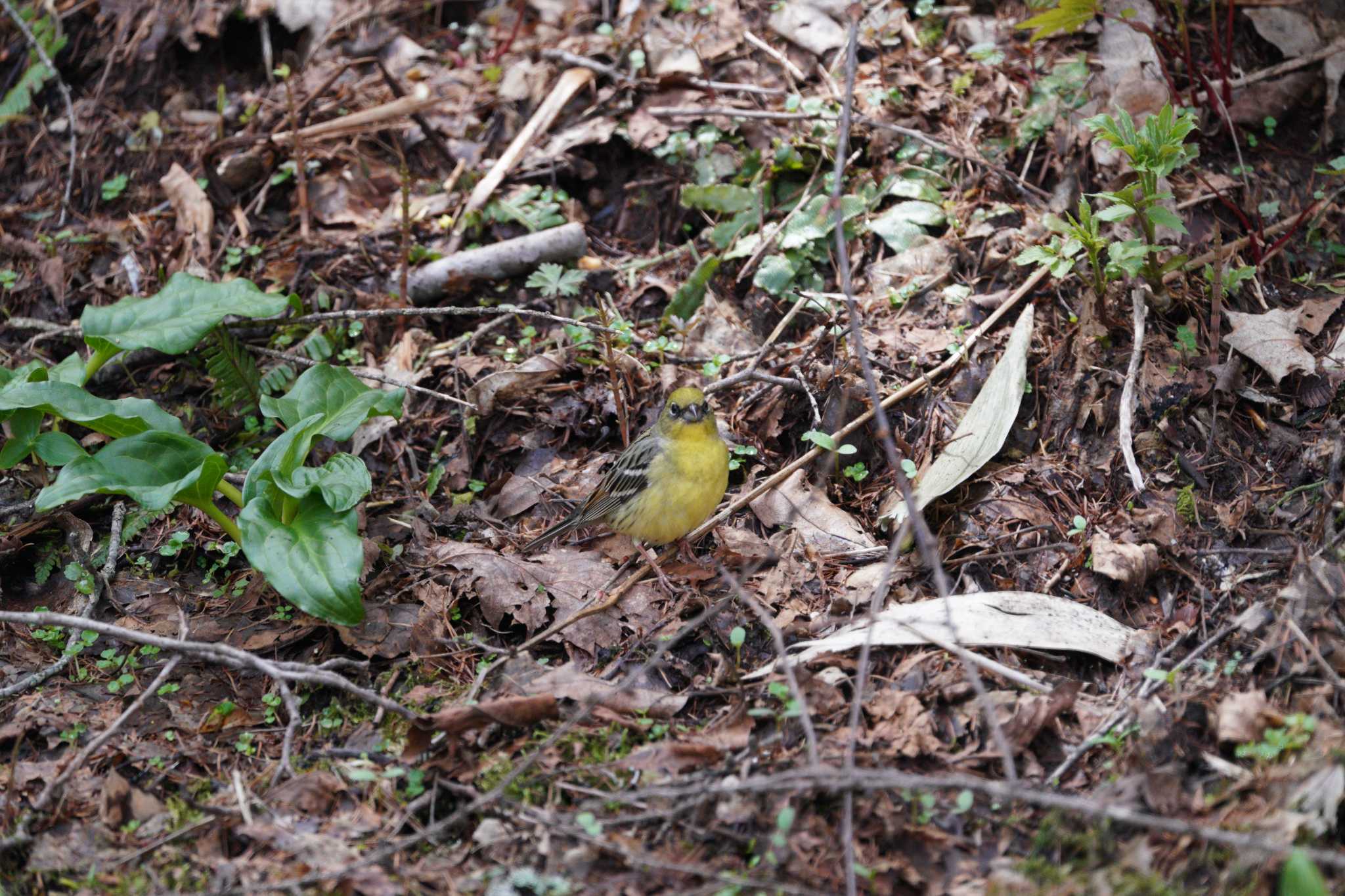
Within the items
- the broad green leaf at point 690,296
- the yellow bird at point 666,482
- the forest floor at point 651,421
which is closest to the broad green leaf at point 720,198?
the forest floor at point 651,421

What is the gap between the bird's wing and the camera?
5.25m

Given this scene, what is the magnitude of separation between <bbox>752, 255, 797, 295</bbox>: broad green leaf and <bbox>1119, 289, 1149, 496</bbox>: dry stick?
6.01 feet

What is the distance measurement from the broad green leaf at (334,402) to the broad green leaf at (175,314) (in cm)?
65

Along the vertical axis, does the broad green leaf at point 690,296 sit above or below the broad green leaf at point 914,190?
below

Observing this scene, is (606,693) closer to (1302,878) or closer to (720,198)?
(1302,878)

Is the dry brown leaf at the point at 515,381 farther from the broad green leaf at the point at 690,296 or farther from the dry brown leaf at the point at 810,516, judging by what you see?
the dry brown leaf at the point at 810,516

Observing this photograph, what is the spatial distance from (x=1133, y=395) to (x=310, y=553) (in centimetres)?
382

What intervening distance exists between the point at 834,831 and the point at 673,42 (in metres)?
5.73

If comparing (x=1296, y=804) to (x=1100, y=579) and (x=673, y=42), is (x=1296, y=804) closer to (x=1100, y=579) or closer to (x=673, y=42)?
(x=1100, y=579)

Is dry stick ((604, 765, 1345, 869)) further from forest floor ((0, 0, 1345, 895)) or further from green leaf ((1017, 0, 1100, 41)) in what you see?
green leaf ((1017, 0, 1100, 41))

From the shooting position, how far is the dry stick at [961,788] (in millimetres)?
2994

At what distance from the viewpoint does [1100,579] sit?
4.52 meters

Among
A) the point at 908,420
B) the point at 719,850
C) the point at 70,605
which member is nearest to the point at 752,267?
the point at 908,420

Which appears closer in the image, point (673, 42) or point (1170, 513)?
point (1170, 513)
